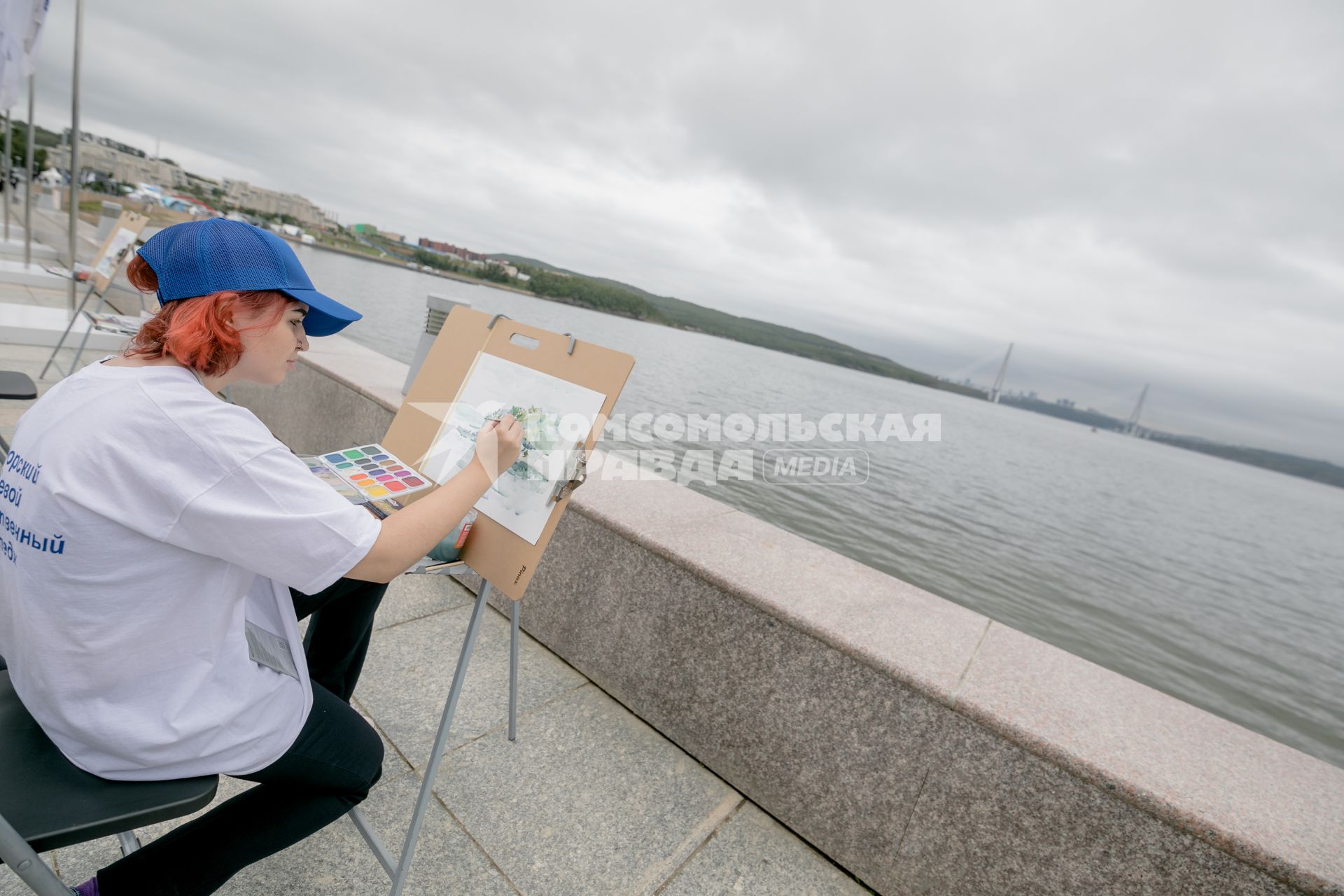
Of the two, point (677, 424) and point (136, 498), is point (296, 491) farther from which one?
point (677, 424)

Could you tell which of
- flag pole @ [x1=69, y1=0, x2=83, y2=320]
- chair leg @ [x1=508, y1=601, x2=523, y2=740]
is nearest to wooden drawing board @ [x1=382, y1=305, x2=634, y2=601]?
chair leg @ [x1=508, y1=601, x2=523, y2=740]

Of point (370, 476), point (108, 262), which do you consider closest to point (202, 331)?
point (370, 476)

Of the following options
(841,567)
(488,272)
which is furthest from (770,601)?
(488,272)

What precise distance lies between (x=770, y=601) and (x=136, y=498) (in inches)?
Result: 71.7

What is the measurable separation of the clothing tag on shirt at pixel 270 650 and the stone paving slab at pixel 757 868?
4.53 feet

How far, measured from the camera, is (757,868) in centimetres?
211

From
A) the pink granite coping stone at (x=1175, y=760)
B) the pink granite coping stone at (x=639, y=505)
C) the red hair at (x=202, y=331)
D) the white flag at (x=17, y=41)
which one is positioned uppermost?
the white flag at (x=17, y=41)

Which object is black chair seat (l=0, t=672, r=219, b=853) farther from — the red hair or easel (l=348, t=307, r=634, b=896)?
the red hair

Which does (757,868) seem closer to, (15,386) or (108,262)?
(15,386)

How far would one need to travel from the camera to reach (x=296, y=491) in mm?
1101

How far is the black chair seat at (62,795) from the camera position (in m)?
1.03

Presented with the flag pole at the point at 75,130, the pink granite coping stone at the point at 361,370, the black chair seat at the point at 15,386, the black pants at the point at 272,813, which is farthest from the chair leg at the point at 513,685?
the flag pole at the point at 75,130

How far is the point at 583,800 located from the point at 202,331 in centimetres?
194

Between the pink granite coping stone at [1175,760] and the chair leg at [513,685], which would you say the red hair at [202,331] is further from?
the pink granite coping stone at [1175,760]
